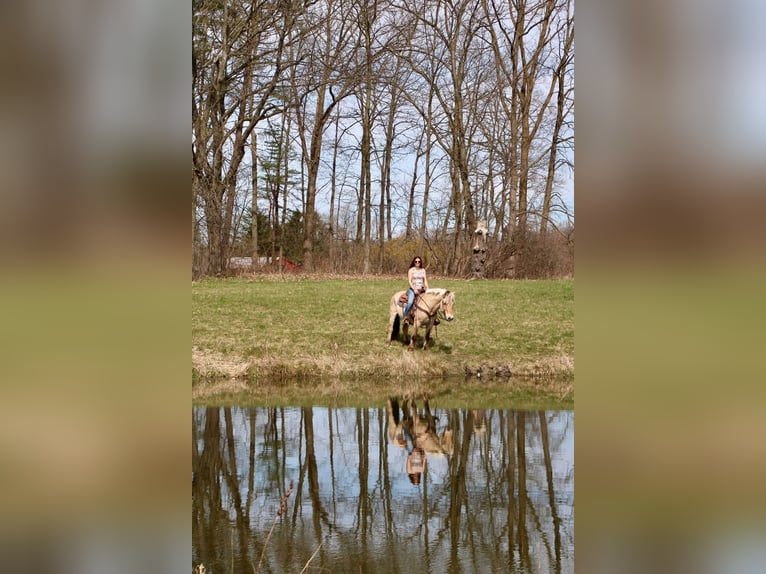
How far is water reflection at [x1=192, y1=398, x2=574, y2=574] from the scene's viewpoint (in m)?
5.92

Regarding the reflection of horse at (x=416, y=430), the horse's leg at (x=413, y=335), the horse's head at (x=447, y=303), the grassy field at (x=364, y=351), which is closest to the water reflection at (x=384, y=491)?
the reflection of horse at (x=416, y=430)

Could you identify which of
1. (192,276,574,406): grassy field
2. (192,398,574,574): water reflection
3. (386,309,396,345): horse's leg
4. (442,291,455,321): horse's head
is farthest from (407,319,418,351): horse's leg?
(192,398,574,574): water reflection

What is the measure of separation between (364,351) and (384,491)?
28.0ft

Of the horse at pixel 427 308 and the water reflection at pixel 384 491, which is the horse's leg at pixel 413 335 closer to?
the horse at pixel 427 308

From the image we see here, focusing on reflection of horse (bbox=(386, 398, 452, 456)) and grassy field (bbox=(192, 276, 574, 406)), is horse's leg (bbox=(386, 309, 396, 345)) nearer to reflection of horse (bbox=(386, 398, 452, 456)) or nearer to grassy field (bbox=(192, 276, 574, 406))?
grassy field (bbox=(192, 276, 574, 406))

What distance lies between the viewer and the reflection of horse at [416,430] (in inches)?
382

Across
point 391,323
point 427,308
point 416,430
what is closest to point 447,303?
point 427,308

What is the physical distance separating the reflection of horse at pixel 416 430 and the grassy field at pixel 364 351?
1356mm
